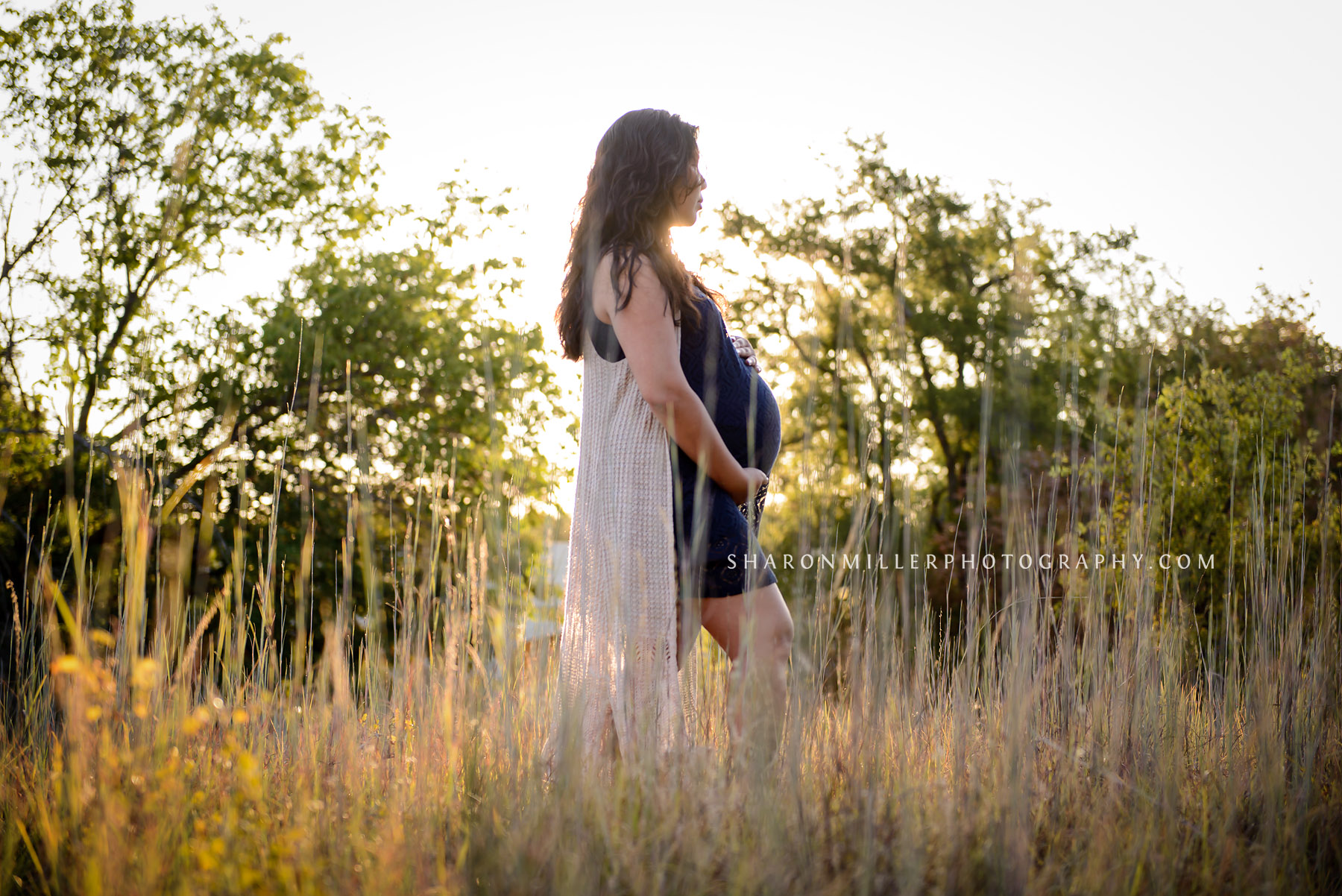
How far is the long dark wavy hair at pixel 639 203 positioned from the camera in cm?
156

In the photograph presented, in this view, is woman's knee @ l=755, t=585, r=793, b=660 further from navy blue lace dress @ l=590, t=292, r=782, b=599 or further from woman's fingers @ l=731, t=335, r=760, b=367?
woman's fingers @ l=731, t=335, r=760, b=367

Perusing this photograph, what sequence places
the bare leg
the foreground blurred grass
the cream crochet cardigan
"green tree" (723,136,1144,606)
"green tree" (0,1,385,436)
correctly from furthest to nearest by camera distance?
"green tree" (723,136,1144,606), "green tree" (0,1,385,436), the cream crochet cardigan, the bare leg, the foreground blurred grass

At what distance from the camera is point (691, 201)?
169cm

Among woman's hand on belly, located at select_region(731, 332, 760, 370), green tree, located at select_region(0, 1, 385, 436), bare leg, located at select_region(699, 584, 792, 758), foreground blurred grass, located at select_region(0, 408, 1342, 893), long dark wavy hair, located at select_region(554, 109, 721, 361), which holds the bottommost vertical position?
foreground blurred grass, located at select_region(0, 408, 1342, 893)

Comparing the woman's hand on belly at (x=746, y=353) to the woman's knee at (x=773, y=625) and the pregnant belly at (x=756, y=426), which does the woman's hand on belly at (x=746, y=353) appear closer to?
the pregnant belly at (x=756, y=426)

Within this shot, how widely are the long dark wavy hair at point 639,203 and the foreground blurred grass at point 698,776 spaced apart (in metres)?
0.56

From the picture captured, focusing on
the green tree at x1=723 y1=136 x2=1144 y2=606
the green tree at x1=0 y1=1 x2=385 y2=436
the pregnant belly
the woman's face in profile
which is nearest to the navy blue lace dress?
the pregnant belly

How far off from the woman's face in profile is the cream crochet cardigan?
23 cm

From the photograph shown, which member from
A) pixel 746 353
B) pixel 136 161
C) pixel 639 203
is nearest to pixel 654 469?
pixel 746 353

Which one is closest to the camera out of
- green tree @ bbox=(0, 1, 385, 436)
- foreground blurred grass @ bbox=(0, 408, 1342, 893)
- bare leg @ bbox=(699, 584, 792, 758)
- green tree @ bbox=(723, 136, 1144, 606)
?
foreground blurred grass @ bbox=(0, 408, 1342, 893)

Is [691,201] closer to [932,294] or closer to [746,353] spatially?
[746,353]

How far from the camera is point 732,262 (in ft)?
54.5

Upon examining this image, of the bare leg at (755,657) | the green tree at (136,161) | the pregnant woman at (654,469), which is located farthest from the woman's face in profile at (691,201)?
the green tree at (136,161)

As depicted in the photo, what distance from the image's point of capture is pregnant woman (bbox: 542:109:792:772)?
59.6 inches
